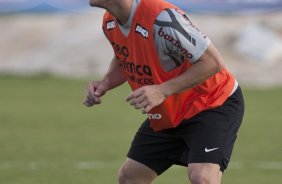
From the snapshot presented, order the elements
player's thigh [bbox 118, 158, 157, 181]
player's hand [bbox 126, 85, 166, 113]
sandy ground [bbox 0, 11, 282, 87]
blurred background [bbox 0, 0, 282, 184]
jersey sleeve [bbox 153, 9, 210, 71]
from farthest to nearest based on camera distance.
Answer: sandy ground [bbox 0, 11, 282, 87], blurred background [bbox 0, 0, 282, 184], player's thigh [bbox 118, 158, 157, 181], jersey sleeve [bbox 153, 9, 210, 71], player's hand [bbox 126, 85, 166, 113]

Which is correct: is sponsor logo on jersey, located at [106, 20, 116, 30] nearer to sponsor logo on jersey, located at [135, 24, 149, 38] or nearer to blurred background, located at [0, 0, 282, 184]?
sponsor logo on jersey, located at [135, 24, 149, 38]

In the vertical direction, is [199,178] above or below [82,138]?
above

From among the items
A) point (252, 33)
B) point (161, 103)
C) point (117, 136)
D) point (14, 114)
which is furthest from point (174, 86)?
point (252, 33)

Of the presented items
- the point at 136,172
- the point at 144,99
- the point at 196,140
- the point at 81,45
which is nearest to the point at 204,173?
the point at 196,140

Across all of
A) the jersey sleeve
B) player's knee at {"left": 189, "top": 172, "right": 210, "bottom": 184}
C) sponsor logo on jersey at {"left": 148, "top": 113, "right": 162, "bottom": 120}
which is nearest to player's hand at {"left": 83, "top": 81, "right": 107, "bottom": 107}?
sponsor logo on jersey at {"left": 148, "top": 113, "right": 162, "bottom": 120}

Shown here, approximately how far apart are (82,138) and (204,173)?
24.6 feet

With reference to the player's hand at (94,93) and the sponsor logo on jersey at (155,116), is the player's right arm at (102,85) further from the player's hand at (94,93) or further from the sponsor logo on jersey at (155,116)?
the sponsor logo on jersey at (155,116)

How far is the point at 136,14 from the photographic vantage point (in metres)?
6.57

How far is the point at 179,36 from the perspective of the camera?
249 inches

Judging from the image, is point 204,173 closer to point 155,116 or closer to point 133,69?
point 155,116

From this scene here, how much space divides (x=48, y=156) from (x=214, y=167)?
5.76 m

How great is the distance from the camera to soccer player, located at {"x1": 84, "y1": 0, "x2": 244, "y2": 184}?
20.9 feet

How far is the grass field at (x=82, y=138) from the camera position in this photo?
35.0ft

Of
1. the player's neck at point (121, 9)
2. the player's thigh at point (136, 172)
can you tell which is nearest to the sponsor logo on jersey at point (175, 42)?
the player's neck at point (121, 9)
